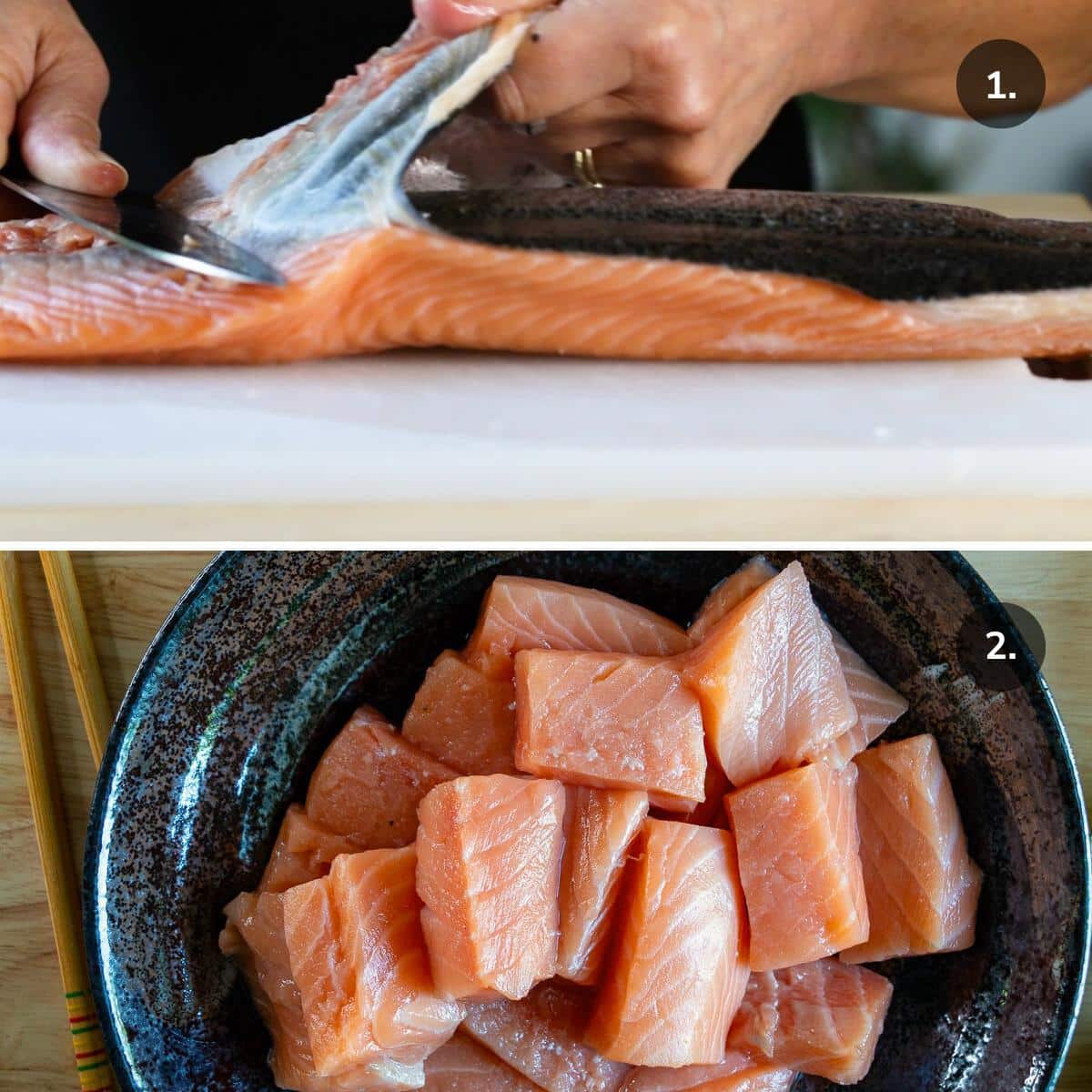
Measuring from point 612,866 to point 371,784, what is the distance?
241mm

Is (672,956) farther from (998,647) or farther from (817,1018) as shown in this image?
(998,647)

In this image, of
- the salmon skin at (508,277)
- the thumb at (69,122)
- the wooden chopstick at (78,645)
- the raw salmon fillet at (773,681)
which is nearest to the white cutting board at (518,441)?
the salmon skin at (508,277)

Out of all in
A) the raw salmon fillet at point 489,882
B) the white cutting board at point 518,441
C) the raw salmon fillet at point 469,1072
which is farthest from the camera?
the raw salmon fillet at point 469,1072

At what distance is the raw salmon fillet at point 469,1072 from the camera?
3.24 feet

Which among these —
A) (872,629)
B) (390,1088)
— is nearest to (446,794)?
(390,1088)

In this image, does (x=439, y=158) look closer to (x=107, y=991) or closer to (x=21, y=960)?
(x=107, y=991)

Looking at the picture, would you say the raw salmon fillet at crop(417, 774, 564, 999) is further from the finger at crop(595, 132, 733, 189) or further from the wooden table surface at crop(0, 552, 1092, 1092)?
the finger at crop(595, 132, 733, 189)

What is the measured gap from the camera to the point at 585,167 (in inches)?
26.7

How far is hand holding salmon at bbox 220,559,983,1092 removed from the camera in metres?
0.91

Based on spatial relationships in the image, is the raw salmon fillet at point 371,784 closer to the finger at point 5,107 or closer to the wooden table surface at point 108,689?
the wooden table surface at point 108,689

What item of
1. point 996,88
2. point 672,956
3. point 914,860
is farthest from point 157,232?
point 914,860

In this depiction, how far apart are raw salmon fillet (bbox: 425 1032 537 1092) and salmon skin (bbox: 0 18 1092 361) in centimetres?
70

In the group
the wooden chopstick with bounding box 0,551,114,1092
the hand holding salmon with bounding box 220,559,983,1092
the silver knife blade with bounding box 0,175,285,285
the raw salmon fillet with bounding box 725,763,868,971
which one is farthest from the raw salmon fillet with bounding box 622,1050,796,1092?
the silver knife blade with bounding box 0,175,285,285

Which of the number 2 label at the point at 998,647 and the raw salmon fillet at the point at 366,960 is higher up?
the number 2 label at the point at 998,647
